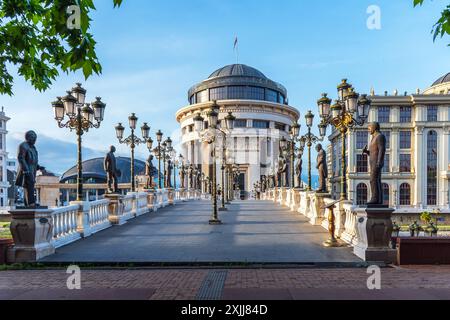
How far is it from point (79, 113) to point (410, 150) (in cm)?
6993

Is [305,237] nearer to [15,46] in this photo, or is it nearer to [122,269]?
[122,269]

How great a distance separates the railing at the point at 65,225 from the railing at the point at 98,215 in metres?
1.16

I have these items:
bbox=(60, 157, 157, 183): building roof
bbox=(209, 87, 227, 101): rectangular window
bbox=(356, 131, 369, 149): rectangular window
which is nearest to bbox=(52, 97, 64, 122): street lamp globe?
bbox=(356, 131, 369, 149): rectangular window

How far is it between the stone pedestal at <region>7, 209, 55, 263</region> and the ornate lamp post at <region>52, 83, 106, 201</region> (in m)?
3.70

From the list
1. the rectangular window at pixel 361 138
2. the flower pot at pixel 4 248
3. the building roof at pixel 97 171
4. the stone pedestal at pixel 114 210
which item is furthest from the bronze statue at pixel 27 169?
the building roof at pixel 97 171

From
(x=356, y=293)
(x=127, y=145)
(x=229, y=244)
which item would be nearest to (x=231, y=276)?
(x=356, y=293)

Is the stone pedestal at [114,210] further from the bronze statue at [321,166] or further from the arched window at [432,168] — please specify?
the arched window at [432,168]

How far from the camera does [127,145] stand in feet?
76.8

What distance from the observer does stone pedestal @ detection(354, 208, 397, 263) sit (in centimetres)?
897

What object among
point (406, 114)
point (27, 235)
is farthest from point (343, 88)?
point (406, 114)

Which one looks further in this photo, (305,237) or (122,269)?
(305,237)

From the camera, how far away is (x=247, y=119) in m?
85.1

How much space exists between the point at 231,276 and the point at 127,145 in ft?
56.8

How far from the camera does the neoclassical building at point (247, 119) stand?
278 ft
